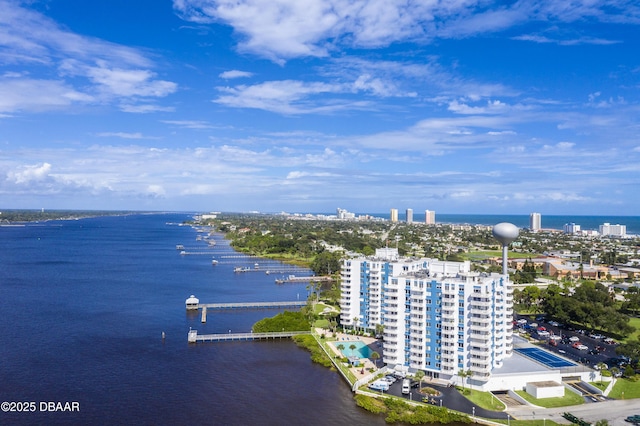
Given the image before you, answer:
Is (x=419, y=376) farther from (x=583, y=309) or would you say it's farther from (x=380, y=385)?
(x=583, y=309)

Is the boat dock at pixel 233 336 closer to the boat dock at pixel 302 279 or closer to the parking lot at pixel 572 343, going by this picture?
the parking lot at pixel 572 343

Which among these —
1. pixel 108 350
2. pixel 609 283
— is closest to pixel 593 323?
pixel 609 283

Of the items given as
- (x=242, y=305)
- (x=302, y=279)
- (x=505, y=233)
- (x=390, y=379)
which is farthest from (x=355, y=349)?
(x=302, y=279)

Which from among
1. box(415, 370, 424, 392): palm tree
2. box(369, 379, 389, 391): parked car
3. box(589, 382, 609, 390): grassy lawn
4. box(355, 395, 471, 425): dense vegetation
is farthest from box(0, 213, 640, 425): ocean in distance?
box(589, 382, 609, 390): grassy lawn

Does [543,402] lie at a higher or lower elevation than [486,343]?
lower

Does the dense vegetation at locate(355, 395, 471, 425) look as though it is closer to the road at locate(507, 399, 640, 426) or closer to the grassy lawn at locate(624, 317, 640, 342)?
the road at locate(507, 399, 640, 426)

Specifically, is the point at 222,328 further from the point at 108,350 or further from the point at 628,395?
the point at 628,395

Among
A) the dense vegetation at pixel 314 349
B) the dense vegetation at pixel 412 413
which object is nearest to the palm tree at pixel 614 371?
the dense vegetation at pixel 412 413
